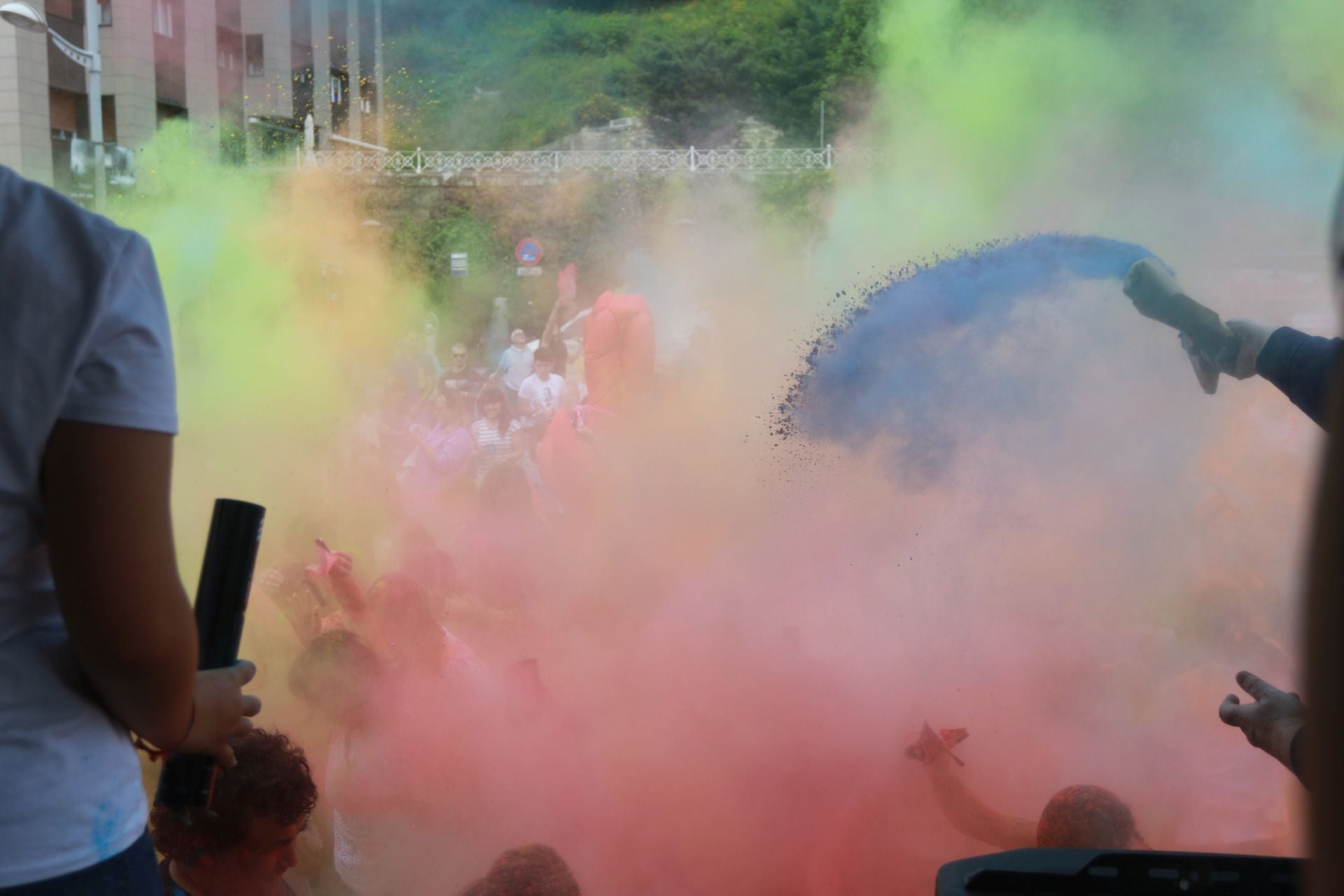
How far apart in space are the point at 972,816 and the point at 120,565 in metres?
1.96

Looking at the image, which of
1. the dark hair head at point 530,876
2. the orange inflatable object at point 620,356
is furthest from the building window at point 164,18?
the dark hair head at point 530,876

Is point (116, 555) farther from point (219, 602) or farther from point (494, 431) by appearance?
point (494, 431)

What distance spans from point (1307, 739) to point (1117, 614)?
264cm

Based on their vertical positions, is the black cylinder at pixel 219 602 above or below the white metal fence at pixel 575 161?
below

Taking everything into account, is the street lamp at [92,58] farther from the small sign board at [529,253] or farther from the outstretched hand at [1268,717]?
the outstretched hand at [1268,717]

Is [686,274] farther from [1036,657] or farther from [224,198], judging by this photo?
[1036,657]

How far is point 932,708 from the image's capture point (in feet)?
8.75

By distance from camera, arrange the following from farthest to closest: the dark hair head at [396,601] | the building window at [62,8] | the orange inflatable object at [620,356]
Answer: the building window at [62,8], the orange inflatable object at [620,356], the dark hair head at [396,601]

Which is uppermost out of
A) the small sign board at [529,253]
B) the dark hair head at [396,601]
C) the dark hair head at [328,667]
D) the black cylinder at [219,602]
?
the small sign board at [529,253]

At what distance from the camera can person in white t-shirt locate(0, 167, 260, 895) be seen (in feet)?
2.29

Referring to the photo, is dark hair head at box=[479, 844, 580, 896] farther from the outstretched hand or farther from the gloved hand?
the gloved hand

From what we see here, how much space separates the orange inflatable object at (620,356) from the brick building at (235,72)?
1.62 meters

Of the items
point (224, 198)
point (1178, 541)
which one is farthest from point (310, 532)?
point (1178, 541)

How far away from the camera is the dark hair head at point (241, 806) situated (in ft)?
4.84
